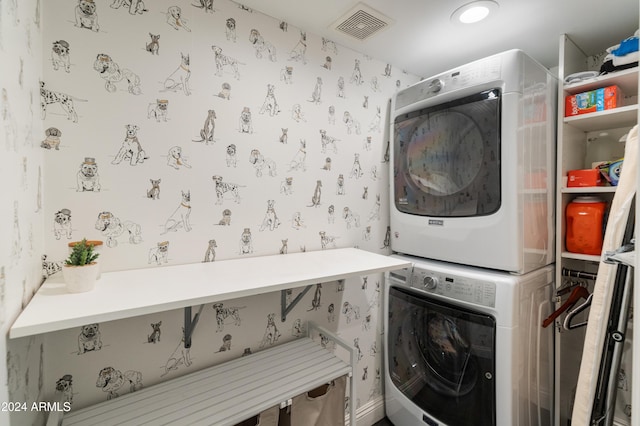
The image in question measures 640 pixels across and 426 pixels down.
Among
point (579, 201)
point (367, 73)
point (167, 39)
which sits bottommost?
point (579, 201)

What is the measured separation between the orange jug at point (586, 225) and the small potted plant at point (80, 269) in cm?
214

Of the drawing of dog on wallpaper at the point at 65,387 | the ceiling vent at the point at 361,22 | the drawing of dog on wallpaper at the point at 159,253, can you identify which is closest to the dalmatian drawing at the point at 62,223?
the drawing of dog on wallpaper at the point at 159,253

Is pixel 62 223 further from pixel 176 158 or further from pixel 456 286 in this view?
pixel 456 286

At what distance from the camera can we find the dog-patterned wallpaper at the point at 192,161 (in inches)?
40.8

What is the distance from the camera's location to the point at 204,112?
4.23ft

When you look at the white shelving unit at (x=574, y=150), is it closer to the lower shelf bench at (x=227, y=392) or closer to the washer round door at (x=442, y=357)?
the washer round door at (x=442, y=357)

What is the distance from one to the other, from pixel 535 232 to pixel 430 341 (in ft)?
2.54

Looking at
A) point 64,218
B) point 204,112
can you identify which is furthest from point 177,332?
point 204,112

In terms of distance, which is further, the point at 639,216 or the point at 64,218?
the point at 64,218

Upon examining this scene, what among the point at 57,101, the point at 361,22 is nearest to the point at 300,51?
the point at 361,22

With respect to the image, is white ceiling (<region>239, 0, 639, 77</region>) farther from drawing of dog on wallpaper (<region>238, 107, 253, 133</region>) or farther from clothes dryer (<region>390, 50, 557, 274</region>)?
drawing of dog on wallpaper (<region>238, 107, 253, 133</region>)

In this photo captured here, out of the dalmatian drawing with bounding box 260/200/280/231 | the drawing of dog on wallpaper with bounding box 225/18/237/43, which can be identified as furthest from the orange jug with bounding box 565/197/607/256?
the drawing of dog on wallpaper with bounding box 225/18/237/43

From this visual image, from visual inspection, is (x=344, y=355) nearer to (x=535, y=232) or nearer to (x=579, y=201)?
(x=535, y=232)

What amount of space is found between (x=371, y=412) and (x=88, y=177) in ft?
6.64
